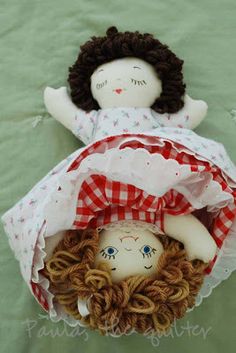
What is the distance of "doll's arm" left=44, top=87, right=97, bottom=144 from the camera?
0.92 meters

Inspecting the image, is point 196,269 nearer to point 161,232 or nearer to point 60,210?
point 161,232

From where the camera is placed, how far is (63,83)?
1.03 meters

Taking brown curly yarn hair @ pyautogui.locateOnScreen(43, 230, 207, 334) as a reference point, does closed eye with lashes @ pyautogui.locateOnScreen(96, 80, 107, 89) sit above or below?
above

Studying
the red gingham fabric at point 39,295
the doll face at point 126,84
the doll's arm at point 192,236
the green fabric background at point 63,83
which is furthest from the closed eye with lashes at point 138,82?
the red gingham fabric at point 39,295

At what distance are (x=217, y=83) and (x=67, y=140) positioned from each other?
28 centimetres

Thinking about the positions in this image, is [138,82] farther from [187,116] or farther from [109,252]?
[109,252]

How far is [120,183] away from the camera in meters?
0.74

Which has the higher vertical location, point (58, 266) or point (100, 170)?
point (100, 170)

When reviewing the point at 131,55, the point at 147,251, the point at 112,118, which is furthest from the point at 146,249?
the point at 131,55

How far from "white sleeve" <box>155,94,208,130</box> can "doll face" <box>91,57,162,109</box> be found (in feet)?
0.11

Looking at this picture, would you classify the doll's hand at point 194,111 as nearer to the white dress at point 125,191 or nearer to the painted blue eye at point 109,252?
the white dress at point 125,191

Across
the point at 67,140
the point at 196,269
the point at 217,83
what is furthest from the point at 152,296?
the point at 217,83

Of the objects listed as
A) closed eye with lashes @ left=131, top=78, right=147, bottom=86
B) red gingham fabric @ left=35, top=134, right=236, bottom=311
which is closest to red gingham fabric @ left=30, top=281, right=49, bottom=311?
red gingham fabric @ left=35, top=134, right=236, bottom=311

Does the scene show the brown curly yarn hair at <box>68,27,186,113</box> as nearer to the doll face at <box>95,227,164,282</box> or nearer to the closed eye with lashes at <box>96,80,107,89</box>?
the closed eye with lashes at <box>96,80,107,89</box>
